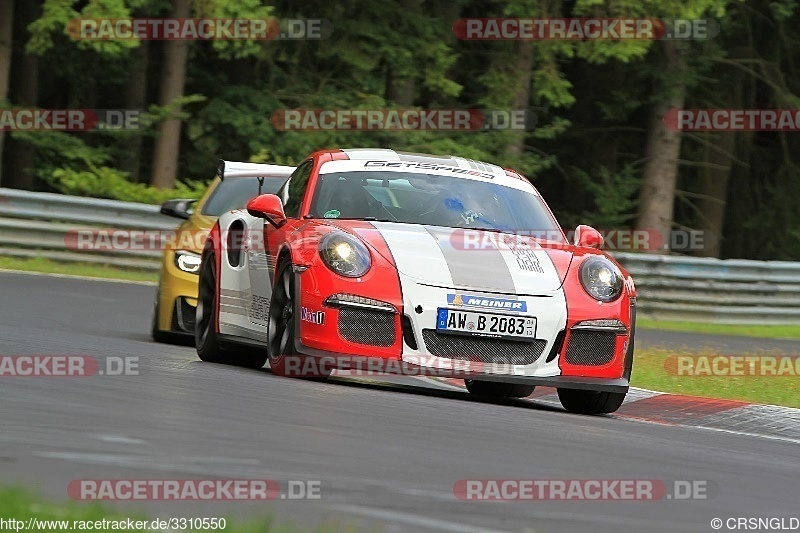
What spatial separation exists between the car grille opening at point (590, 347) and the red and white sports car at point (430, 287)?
0.4 inches

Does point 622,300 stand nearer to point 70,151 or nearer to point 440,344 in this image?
point 440,344

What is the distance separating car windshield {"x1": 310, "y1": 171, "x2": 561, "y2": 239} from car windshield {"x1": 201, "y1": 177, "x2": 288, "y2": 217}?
294cm

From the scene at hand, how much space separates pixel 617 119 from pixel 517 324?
28149mm

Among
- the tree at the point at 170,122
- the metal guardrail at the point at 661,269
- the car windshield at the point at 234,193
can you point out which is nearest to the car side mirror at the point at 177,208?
the car windshield at the point at 234,193

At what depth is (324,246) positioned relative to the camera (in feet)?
30.1

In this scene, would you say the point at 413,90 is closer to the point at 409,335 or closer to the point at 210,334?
the point at 210,334

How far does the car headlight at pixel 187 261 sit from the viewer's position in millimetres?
12688

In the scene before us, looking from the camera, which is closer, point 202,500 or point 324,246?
point 202,500

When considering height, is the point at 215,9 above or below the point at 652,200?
above

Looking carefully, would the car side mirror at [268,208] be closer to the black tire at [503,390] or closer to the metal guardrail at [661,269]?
the black tire at [503,390]

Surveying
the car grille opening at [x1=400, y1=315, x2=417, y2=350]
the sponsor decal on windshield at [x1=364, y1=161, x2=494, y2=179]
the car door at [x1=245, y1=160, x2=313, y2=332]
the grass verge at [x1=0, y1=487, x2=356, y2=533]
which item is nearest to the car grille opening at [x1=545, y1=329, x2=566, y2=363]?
the car grille opening at [x1=400, y1=315, x2=417, y2=350]

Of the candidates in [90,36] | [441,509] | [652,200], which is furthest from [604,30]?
[441,509]

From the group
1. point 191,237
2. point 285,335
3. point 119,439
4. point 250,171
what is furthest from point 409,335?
point 250,171

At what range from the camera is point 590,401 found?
975 cm
